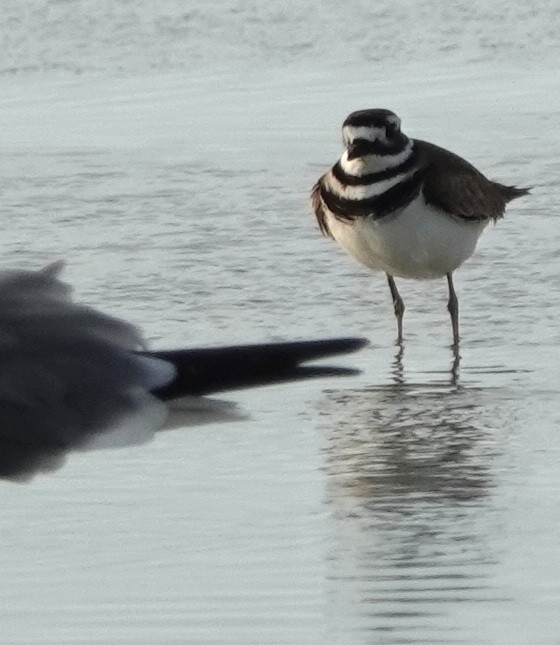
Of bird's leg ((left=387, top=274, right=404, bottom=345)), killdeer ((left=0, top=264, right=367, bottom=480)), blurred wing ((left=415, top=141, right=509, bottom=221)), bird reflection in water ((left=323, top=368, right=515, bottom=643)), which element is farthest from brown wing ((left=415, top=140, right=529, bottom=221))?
killdeer ((left=0, top=264, right=367, bottom=480))

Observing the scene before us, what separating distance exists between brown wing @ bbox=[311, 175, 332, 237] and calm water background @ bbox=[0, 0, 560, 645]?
0.59 feet

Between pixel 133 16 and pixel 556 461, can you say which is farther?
pixel 133 16

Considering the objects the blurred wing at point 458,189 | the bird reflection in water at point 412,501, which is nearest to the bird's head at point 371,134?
the blurred wing at point 458,189

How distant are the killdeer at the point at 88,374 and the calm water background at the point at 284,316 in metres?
0.62

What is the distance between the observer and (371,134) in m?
7.70

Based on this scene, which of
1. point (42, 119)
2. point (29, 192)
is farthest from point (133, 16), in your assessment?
point (29, 192)

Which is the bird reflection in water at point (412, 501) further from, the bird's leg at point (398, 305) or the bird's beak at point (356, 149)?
the bird's beak at point (356, 149)

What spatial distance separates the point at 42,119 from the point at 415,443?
5.17 metres

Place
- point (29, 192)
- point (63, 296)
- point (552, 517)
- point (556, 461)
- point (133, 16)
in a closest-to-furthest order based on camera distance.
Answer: point (63, 296), point (552, 517), point (556, 461), point (29, 192), point (133, 16)

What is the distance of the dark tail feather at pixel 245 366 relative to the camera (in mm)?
3613

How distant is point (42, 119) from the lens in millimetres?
10414

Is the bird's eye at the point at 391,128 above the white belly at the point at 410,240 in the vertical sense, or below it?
above

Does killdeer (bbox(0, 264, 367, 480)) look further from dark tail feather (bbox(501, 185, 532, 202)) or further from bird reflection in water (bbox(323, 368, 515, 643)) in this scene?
dark tail feather (bbox(501, 185, 532, 202))

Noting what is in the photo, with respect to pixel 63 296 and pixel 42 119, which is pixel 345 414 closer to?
pixel 63 296
